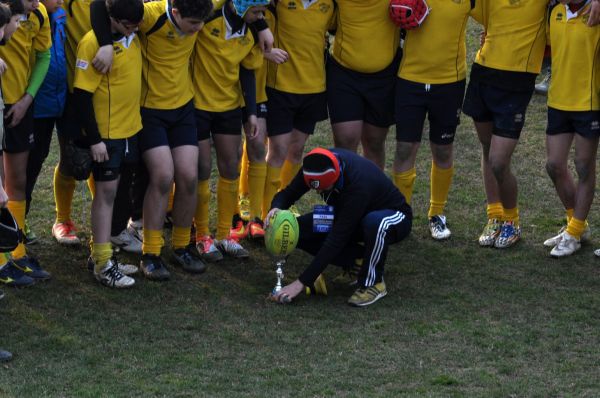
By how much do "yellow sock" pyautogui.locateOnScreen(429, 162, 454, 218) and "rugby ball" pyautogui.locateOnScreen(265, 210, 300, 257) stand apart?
1767mm

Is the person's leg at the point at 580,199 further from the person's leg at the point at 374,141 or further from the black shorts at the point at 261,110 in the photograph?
the black shorts at the point at 261,110

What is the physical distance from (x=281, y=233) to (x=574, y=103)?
7.36 feet

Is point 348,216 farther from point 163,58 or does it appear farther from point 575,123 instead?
point 575,123

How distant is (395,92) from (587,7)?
1473mm

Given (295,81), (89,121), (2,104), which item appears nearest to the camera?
(2,104)

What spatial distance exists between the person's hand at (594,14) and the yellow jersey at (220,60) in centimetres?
220

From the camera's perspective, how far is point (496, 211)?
8344 millimetres

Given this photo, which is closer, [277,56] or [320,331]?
[320,331]

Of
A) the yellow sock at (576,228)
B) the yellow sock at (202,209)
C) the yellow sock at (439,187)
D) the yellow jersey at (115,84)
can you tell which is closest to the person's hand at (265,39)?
the yellow jersey at (115,84)

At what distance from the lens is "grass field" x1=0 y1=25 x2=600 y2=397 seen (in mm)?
5840

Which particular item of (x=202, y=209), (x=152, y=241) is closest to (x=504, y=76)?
(x=202, y=209)

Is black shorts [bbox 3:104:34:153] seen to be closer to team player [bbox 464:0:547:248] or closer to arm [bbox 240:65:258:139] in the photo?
arm [bbox 240:65:258:139]

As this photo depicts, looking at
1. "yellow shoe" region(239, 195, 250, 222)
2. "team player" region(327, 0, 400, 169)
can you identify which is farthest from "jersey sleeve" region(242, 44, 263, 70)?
"yellow shoe" region(239, 195, 250, 222)

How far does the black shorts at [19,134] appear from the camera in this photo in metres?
6.91
